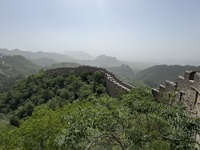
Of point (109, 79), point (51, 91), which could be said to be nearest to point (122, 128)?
point (109, 79)

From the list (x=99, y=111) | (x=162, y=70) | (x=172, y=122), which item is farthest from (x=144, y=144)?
(x=162, y=70)

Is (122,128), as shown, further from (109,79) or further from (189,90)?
(109,79)

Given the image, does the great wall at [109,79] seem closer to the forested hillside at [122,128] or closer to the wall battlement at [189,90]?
the wall battlement at [189,90]

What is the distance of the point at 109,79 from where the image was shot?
2206cm

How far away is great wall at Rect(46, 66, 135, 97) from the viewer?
721 inches

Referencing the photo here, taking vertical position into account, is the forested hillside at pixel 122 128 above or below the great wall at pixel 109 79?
above

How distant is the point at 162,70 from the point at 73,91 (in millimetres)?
140796

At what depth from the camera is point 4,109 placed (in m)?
36.5

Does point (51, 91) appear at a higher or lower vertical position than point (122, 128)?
lower

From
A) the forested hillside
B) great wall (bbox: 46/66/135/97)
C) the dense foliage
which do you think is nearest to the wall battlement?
the forested hillside

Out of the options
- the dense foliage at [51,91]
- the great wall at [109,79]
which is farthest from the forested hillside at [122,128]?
the dense foliage at [51,91]

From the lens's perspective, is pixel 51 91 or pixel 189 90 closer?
pixel 189 90

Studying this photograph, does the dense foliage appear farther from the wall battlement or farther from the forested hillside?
the wall battlement

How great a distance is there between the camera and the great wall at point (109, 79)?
18.3 metres
